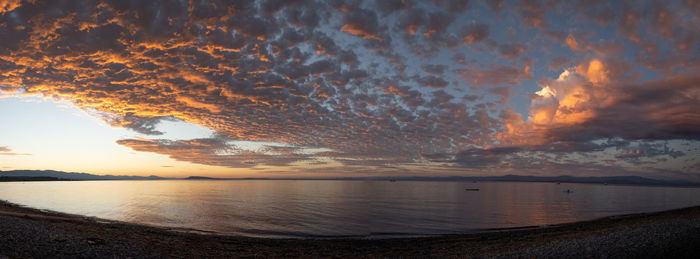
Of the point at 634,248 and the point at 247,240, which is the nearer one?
the point at 634,248

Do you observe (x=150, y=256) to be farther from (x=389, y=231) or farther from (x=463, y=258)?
(x=389, y=231)

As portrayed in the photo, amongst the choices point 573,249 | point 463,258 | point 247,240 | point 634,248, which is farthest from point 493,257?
point 247,240

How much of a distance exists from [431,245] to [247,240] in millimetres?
15481

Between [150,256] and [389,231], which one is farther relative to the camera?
[389,231]

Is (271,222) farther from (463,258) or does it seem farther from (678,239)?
(678,239)

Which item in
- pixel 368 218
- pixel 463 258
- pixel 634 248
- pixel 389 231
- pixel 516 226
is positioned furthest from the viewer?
pixel 368 218

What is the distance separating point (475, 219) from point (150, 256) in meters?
39.8

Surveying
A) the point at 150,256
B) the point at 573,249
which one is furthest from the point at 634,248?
the point at 150,256

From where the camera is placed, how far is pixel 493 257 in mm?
16094

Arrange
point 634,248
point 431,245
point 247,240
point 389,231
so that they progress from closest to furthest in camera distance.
→ point 634,248
point 431,245
point 247,240
point 389,231

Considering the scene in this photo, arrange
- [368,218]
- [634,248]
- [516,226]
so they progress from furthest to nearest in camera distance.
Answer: [368,218]
[516,226]
[634,248]

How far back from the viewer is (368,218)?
138ft

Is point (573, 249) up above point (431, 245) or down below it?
above

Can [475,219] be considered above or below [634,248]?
below
